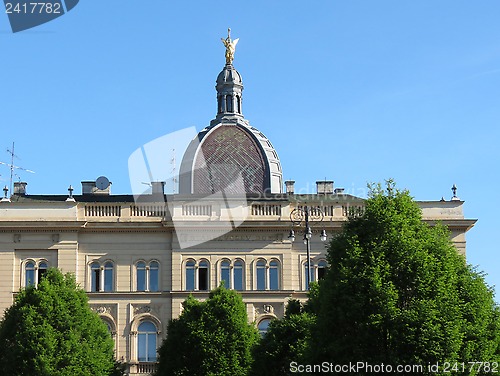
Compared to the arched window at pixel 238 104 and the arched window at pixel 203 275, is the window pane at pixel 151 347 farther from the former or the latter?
the arched window at pixel 238 104

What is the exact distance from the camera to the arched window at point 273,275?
7506 centimetres

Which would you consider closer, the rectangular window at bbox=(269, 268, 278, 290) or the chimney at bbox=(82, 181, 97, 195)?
the rectangular window at bbox=(269, 268, 278, 290)

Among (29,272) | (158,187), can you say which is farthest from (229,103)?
(29,272)

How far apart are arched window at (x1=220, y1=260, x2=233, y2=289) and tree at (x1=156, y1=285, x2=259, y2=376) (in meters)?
12.2

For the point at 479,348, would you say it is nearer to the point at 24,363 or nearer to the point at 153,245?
the point at 24,363

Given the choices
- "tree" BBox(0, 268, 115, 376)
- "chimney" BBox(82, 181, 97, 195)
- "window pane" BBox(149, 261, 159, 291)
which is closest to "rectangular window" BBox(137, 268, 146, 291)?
"window pane" BBox(149, 261, 159, 291)

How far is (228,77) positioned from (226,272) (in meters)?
19.9

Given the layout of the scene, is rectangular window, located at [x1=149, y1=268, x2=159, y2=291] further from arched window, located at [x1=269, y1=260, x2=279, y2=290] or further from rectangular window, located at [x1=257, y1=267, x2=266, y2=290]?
arched window, located at [x1=269, y1=260, x2=279, y2=290]

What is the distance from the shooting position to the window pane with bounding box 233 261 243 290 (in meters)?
74.8

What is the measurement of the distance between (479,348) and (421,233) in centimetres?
551

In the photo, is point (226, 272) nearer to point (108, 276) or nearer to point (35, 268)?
point (108, 276)

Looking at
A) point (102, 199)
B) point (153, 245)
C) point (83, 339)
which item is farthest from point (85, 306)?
point (102, 199)

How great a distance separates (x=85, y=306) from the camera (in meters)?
62.4

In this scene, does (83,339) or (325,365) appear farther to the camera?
(83,339)
